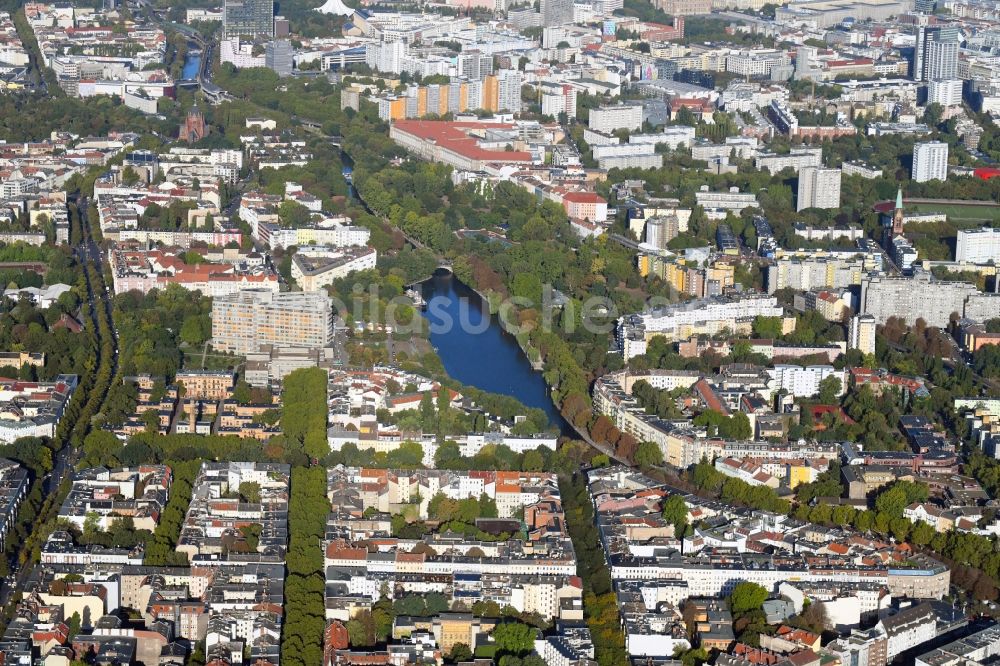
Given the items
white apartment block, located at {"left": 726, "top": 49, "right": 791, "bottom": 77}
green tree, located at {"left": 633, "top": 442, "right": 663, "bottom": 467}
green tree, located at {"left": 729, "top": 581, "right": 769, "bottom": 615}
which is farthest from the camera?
white apartment block, located at {"left": 726, "top": 49, "right": 791, "bottom": 77}

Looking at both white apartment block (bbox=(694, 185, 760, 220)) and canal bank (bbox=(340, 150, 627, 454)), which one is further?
white apartment block (bbox=(694, 185, 760, 220))

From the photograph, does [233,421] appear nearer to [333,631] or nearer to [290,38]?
[333,631]

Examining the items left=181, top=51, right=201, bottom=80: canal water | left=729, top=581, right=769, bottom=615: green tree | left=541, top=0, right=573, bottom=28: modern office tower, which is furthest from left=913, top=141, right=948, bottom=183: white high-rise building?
left=729, top=581, right=769, bottom=615: green tree

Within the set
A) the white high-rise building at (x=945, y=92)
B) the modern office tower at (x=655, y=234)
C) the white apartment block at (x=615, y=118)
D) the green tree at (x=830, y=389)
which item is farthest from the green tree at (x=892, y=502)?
the white high-rise building at (x=945, y=92)

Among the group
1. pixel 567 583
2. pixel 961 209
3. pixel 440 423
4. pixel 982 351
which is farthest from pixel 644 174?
pixel 567 583

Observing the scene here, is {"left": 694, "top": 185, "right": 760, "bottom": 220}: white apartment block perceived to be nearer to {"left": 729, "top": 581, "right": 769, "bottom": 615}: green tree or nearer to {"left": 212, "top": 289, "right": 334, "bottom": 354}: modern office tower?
{"left": 212, "top": 289, "right": 334, "bottom": 354}: modern office tower

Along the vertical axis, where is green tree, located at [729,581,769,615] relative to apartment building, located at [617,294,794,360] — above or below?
below
